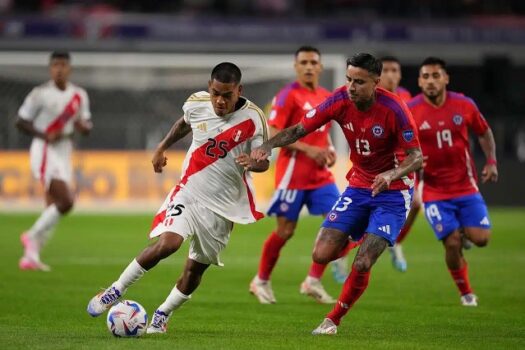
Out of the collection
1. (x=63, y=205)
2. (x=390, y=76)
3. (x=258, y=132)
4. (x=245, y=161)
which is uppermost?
(x=258, y=132)

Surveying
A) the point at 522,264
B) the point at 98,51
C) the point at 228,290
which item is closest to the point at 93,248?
the point at 228,290

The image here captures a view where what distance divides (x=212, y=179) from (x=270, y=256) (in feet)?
10.6

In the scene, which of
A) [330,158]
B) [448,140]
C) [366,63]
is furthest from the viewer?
[330,158]

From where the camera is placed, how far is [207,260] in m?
8.86

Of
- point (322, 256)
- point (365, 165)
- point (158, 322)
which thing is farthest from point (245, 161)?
point (158, 322)

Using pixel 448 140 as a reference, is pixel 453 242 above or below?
below

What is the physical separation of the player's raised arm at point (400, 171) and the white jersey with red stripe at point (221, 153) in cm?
105

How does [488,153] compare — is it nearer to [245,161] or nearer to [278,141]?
[278,141]

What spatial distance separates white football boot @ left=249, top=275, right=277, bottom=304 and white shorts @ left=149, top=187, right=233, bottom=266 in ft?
9.28

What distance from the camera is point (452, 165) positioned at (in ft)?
38.3

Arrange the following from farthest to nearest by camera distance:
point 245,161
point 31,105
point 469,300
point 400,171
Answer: point 31,105 → point 469,300 → point 400,171 → point 245,161

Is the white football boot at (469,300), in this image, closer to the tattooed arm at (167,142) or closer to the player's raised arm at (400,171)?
the player's raised arm at (400,171)

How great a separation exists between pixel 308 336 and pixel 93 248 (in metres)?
9.46

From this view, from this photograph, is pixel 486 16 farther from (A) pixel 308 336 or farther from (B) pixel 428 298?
(A) pixel 308 336
